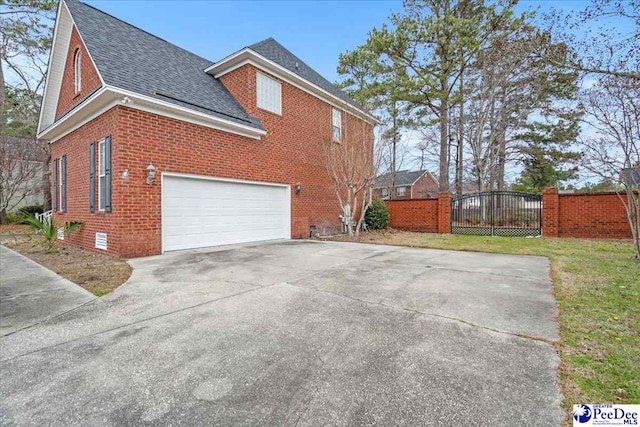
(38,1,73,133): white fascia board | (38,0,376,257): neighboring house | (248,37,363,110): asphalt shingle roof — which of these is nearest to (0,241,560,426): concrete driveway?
(38,0,376,257): neighboring house

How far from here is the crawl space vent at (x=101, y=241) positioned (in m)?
7.41

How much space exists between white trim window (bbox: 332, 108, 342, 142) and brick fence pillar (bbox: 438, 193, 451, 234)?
17.5 feet

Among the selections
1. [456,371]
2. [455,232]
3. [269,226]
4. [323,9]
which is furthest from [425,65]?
[456,371]

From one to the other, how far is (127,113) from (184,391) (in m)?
6.88

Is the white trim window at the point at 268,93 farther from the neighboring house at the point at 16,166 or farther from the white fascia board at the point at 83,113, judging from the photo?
the neighboring house at the point at 16,166

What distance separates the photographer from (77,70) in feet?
29.8

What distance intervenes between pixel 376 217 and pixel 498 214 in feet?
16.5

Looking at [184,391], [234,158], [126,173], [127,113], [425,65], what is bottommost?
[184,391]

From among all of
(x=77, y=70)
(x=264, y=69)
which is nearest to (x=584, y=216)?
(x=264, y=69)

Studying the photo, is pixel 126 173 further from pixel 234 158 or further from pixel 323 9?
pixel 323 9

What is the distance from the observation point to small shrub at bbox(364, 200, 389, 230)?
13875 mm

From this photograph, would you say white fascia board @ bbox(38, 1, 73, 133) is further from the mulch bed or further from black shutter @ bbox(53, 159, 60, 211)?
the mulch bed

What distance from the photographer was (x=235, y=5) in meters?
12.4

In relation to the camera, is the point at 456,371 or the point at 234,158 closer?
the point at 456,371
